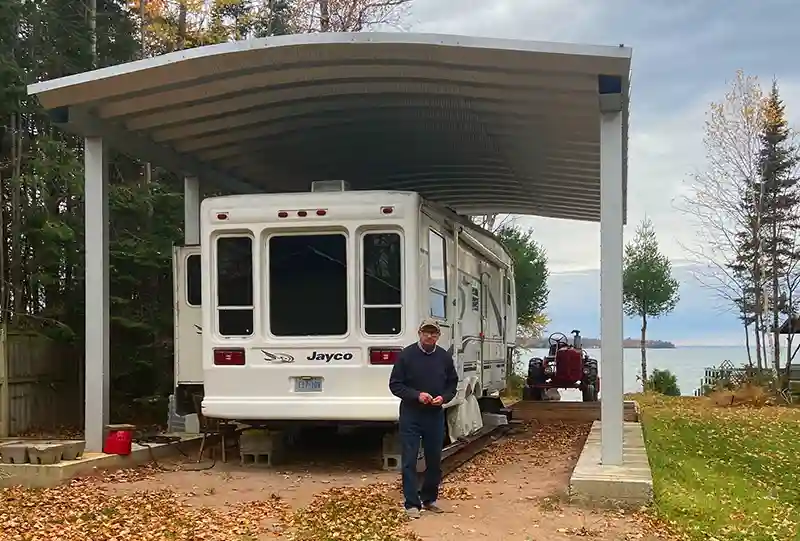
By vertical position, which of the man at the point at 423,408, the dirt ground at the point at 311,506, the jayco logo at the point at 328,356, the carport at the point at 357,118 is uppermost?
the carport at the point at 357,118

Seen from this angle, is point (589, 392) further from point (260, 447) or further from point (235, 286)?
point (235, 286)

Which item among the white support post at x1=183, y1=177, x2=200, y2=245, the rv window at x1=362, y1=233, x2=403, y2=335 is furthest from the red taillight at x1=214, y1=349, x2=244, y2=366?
the white support post at x1=183, y1=177, x2=200, y2=245

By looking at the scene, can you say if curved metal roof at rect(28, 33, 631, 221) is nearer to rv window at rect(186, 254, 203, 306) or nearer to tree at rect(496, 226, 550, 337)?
rv window at rect(186, 254, 203, 306)

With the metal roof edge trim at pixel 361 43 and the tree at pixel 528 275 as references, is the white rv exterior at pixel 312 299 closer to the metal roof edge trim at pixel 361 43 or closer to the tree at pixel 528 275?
the metal roof edge trim at pixel 361 43

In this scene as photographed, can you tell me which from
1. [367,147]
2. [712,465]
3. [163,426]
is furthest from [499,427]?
[163,426]

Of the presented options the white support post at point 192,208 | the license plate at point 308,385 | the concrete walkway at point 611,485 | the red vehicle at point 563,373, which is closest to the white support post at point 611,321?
the concrete walkway at point 611,485

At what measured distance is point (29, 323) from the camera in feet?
48.2

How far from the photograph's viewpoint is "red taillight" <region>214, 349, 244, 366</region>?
9742mm

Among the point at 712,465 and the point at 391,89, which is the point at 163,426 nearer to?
the point at 391,89

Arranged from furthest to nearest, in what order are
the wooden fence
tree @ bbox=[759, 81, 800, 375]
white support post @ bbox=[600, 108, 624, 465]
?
1. tree @ bbox=[759, 81, 800, 375]
2. the wooden fence
3. white support post @ bbox=[600, 108, 624, 465]

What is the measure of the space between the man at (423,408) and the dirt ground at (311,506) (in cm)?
23

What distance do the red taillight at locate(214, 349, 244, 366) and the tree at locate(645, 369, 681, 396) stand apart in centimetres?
1921

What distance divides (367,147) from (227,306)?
4263mm

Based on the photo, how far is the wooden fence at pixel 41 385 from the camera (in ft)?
45.4
